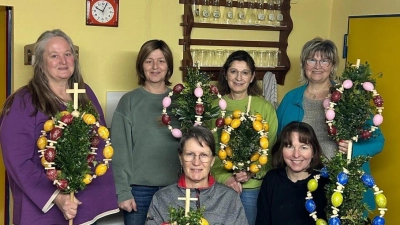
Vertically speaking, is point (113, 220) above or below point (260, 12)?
below

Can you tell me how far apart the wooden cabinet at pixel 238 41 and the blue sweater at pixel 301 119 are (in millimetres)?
833

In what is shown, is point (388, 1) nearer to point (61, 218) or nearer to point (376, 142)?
point (376, 142)

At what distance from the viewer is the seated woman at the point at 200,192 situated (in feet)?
7.32

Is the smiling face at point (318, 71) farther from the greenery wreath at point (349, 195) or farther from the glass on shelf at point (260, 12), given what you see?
the glass on shelf at point (260, 12)

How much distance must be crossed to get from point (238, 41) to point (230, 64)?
1.06m

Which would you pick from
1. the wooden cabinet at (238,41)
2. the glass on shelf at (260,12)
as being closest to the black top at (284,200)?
the wooden cabinet at (238,41)

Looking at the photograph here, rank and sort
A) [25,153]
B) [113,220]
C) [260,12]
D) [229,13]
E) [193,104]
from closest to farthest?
[25,153] → [193,104] → [113,220] → [229,13] → [260,12]

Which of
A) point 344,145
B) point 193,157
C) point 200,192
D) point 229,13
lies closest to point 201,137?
point 193,157

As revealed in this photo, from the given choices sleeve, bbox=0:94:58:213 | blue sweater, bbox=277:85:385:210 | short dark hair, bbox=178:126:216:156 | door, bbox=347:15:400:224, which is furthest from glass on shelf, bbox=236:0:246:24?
sleeve, bbox=0:94:58:213

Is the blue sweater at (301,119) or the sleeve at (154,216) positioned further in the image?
the blue sweater at (301,119)

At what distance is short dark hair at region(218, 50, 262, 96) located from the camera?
2721 mm

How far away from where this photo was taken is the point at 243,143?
98.0 inches

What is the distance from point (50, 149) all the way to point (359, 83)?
4.74ft

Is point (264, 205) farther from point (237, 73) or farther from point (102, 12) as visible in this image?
point (102, 12)
